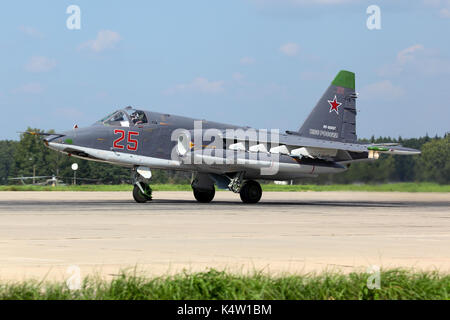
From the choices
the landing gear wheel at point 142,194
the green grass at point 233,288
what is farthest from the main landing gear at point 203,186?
the green grass at point 233,288

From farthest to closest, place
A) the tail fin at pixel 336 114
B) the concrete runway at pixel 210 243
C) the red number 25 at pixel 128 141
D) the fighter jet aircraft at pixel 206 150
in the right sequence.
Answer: the tail fin at pixel 336 114 → the red number 25 at pixel 128 141 → the fighter jet aircraft at pixel 206 150 → the concrete runway at pixel 210 243

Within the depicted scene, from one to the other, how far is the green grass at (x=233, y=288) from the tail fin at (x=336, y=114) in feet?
76.3

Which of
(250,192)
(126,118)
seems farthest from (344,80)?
(126,118)

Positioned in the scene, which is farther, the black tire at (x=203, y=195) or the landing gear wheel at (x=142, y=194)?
the black tire at (x=203, y=195)

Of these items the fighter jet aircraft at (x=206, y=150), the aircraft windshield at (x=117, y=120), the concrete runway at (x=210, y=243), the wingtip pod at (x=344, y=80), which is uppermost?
the wingtip pod at (x=344, y=80)

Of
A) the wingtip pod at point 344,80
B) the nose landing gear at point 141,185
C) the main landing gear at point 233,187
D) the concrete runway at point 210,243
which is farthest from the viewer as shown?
the wingtip pod at point 344,80

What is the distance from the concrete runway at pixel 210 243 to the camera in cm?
884

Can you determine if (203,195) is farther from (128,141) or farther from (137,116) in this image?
(137,116)

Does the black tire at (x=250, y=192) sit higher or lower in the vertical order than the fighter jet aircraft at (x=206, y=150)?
lower

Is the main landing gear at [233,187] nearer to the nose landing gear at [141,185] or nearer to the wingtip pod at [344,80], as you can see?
the nose landing gear at [141,185]

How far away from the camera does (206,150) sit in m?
26.1

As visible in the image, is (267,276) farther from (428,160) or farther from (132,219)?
(428,160)

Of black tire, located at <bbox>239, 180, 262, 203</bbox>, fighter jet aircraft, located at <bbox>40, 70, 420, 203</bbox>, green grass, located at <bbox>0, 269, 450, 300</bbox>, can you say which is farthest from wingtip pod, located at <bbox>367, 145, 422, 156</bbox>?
green grass, located at <bbox>0, 269, 450, 300</bbox>

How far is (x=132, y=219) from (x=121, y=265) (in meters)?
9.12
